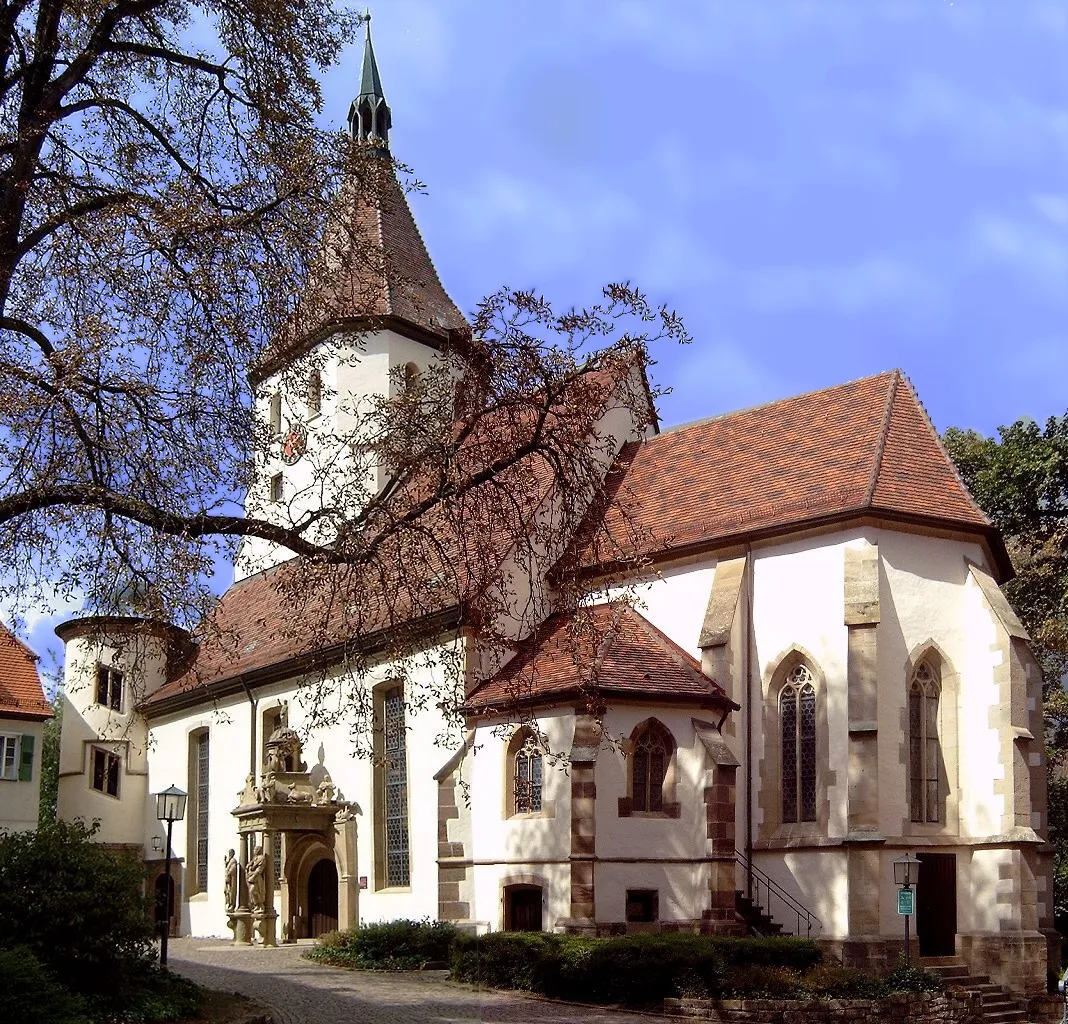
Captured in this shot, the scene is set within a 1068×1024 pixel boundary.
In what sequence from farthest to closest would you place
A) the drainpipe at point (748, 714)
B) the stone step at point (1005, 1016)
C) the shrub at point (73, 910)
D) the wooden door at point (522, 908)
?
the drainpipe at point (748, 714) < the wooden door at point (522, 908) < the stone step at point (1005, 1016) < the shrub at point (73, 910)

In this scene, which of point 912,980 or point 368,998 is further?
point 912,980

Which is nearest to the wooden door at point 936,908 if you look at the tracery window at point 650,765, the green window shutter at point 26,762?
the tracery window at point 650,765

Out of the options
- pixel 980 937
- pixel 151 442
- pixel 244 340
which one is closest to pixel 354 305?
pixel 244 340

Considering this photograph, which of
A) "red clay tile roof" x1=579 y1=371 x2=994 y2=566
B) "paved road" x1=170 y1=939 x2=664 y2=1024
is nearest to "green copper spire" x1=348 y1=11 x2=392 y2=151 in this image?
"red clay tile roof" x1=579 y1=371 x2=994 y2=566

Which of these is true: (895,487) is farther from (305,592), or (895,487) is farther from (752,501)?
(305,592)

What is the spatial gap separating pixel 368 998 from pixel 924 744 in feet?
35.8

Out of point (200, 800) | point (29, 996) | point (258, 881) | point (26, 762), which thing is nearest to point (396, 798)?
point (258, 881)

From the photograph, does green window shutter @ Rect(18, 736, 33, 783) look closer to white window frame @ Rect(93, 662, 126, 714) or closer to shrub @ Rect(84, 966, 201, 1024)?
white window frame @ Rect(93, 662, 126, 714)

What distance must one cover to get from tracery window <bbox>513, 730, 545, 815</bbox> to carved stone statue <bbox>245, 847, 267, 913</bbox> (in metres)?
7.54

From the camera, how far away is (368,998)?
20.0 meters

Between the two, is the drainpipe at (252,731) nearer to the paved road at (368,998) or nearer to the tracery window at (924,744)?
the paved road at (368,998)

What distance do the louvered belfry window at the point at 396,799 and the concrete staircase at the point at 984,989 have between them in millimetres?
10085

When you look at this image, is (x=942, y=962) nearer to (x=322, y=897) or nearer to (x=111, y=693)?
(x=322, y=897)

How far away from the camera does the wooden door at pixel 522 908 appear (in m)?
24.5
